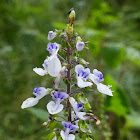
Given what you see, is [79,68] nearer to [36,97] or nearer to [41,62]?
[36,97]

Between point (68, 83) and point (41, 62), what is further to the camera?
point (41, 62)

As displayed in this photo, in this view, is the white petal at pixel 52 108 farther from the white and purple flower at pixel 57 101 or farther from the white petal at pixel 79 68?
the white petal at pixel 79 68

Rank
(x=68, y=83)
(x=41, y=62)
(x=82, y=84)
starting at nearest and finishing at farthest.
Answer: (x=82, y=84)
(x=68, y=83)
(x=41, y=62)

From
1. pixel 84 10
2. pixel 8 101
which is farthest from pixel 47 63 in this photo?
pixel 84 10

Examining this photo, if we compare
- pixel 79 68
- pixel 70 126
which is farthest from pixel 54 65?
pixel 70 126

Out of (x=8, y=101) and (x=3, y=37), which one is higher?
(x=3, y=37)

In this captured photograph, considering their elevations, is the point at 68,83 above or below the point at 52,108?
above

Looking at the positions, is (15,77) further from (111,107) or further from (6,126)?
(111,107)

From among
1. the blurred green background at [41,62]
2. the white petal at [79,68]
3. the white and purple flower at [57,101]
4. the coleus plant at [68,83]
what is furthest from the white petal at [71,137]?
the blurred green background at [41,62]
